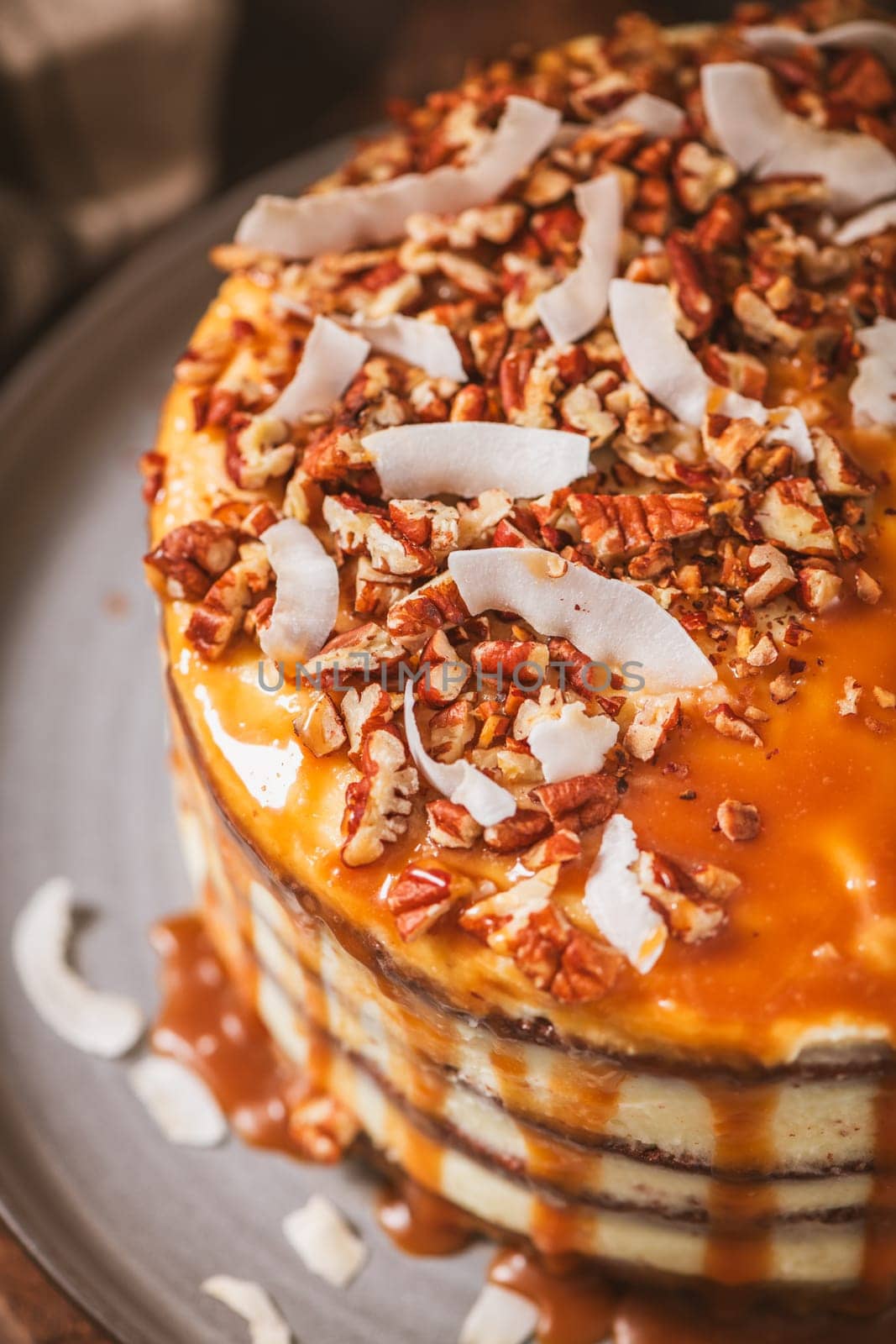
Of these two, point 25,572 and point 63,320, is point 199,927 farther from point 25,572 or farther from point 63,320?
point 63,320

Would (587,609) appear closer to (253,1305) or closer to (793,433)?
(793,433)

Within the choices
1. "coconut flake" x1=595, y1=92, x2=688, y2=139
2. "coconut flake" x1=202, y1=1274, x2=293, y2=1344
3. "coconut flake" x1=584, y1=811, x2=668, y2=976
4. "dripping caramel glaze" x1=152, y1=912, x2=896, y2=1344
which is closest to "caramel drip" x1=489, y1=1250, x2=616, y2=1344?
"dripping caramel glaze" x1=152, y1=912, x2=896, y2=1344

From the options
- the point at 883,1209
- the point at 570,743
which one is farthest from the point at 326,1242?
the point at 570,743

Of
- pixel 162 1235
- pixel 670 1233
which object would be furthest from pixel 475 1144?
pixel 162 1235

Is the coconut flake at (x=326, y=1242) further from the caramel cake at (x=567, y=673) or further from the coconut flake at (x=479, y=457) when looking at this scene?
the coconut flake at (x=479, y=457)

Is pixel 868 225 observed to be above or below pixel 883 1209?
above

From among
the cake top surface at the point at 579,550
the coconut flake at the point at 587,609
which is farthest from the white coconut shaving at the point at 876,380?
the coconut flake at the point at 587,609

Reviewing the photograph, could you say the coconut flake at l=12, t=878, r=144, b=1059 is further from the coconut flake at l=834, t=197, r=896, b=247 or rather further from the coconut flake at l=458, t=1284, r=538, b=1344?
the coconut flake at l=834, t=197, r=896, b=247
